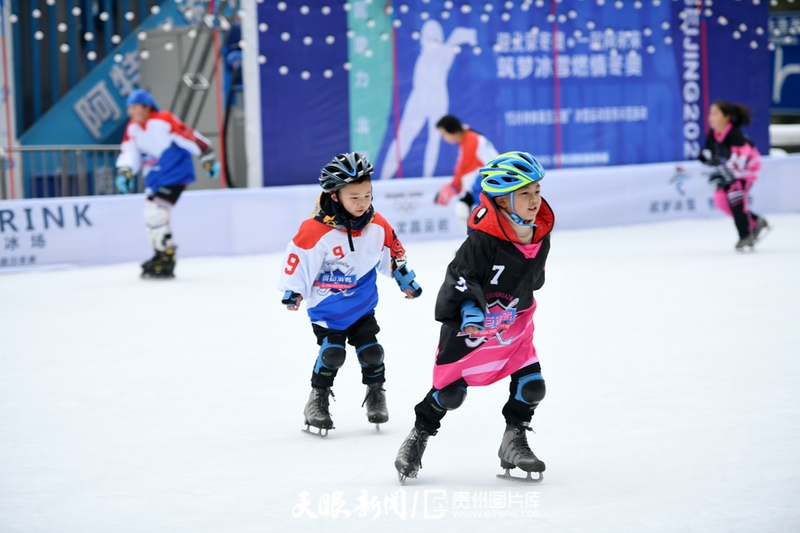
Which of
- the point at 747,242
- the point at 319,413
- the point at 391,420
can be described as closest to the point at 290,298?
the point at 319,413

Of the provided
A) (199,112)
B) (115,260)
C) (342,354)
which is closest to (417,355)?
(342,354)

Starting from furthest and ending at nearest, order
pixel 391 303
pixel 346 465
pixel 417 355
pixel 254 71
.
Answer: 1. pixel 254 71
2. pixel 391 303
3. pixel 417 355
4. pixel 346 465

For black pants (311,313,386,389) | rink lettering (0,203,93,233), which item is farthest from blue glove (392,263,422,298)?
rink lettering (0,203,93,233)

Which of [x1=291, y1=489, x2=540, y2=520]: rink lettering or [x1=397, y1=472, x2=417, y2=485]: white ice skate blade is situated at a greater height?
[x1=397, y1=472, x2=417, y2=485]: white ice skate blade

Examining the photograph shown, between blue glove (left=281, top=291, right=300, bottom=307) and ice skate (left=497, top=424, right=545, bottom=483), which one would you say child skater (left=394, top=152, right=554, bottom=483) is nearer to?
ice skate (left=497, top=424, right=545, bottom=483)

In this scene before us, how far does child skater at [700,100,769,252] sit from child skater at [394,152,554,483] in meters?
7.86

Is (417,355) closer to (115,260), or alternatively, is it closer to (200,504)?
(200,504)

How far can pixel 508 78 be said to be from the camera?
1566 centimetres

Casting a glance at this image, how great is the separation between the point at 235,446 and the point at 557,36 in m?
11.7

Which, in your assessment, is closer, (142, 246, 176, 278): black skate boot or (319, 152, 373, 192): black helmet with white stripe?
(319, 152, 373, 192): black helmet with white stripe

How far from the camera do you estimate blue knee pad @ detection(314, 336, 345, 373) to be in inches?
211

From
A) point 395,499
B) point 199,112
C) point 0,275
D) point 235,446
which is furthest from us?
point 199,112

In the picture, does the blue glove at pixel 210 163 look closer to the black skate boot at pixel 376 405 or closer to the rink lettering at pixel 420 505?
the black skate boot at pixel 376 405

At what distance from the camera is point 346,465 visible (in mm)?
4836
